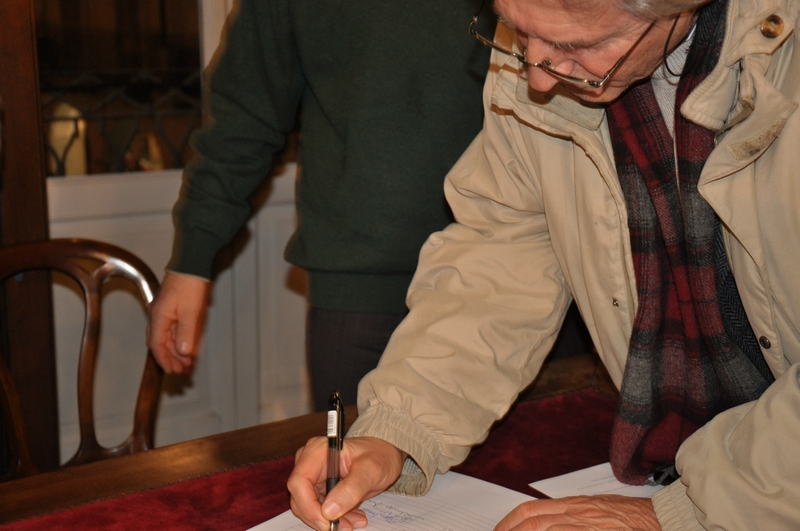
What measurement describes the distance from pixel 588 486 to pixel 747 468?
283 millimetres

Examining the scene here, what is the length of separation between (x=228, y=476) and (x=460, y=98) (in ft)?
2.90

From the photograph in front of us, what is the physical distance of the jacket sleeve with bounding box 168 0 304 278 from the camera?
69.6 inches

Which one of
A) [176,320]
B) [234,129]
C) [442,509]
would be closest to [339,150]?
[234,129]

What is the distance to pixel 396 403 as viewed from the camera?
123 centimetres

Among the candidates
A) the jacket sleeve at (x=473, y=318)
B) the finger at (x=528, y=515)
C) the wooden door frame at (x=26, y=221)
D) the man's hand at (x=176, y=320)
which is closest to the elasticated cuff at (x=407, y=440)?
the jacket sleeve at (x=473, y=318)

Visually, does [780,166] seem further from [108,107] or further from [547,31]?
[108,107]

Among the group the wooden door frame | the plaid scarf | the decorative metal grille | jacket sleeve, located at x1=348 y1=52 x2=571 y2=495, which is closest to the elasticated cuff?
jacket sleeve, located at x1=348 y1=52 x2=571 y2=495

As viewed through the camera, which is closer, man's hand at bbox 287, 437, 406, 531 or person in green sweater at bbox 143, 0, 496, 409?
man's hand at bbox 287, 437, 406, 531

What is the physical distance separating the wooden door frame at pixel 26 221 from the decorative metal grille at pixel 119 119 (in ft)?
0.94

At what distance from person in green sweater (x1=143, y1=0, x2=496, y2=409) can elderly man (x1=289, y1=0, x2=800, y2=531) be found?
1.25ft

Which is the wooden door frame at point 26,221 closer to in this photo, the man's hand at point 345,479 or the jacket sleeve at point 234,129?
the jacket sleeve at point 234,129

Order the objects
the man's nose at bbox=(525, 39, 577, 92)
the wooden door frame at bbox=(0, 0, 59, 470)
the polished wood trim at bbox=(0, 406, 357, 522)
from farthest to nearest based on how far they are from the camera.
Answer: the wooden door frame at bbox=(0, 0, 59, 470), the polished wood trim at bbox=(0, 406, 357, 522), the man's nose at bbox=(525, 39, 577, 92)

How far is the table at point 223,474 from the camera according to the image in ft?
3.67

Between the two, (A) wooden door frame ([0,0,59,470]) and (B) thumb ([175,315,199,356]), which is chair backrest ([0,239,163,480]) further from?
(A) wooden door frame ([0,0,59,470])
